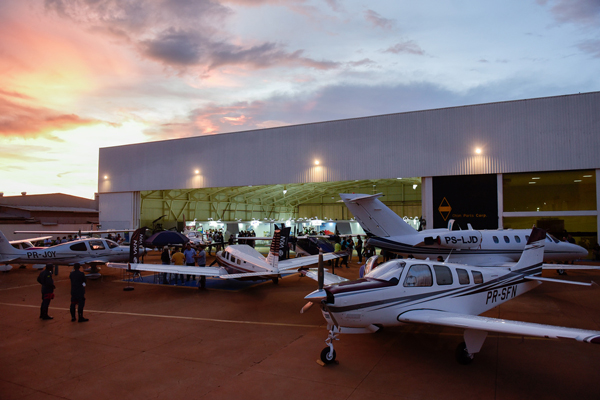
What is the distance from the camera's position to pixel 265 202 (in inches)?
2195

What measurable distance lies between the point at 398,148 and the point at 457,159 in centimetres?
405

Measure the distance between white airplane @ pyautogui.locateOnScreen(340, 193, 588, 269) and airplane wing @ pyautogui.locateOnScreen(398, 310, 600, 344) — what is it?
24.3 feet

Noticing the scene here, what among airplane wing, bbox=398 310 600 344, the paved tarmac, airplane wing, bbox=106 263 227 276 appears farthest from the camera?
airplane wing, bbox=106 263 227 276

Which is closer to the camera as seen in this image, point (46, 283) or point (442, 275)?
point (442, 275)

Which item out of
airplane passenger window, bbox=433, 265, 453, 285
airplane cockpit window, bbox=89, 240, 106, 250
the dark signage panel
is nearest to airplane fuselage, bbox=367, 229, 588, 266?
airplane passenger window, bbox=433, 265, 453, 285

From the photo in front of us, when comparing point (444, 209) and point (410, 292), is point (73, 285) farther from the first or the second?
point (444, 209)

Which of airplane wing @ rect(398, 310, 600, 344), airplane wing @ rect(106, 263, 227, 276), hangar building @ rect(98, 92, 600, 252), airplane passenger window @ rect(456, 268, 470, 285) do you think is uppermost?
hangar building @ rect(98, 92, 600, 252)

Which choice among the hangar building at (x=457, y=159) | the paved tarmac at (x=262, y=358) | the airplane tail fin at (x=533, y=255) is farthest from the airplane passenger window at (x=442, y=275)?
the hangar building at (x=457, y=159)

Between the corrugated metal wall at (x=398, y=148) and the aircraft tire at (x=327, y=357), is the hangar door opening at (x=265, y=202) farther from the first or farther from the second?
the aircraft tire at (x=327, y=357)

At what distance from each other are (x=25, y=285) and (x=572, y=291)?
75.4 ft

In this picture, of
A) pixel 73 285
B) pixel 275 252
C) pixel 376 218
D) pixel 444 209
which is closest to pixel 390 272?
pixel 275 252

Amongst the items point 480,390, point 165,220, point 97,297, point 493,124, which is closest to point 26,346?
point 97,297

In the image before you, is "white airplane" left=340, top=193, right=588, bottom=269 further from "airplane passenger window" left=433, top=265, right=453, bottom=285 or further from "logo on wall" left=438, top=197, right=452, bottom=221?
"logo on wall" left=438, top=197, right=452, bottom=221

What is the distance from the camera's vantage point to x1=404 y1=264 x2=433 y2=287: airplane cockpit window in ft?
23.2
